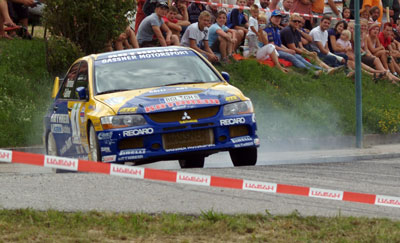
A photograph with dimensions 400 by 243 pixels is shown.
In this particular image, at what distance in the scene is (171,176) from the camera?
679 centimetres

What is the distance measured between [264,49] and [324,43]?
8.73 feet

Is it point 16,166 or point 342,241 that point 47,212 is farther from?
point 16,166

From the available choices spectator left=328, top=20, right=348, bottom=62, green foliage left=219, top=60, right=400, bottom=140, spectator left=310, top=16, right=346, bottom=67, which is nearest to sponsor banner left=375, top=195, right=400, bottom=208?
green foliage left=219, top=60, right=400, bottom=140

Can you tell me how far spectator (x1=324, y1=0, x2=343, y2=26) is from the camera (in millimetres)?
23998

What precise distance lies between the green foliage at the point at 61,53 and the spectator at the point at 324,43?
7295 millimetres

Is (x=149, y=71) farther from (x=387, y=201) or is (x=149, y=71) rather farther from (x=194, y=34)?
(x=194, y=34)

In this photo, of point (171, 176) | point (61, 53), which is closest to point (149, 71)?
point (171, 176)

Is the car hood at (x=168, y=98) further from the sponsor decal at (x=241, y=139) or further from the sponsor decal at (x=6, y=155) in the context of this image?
the sponsor decal at (x=6, y=155)

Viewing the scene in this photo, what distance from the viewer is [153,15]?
1805cm

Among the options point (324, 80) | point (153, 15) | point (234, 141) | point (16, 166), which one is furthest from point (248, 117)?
point (324, 80)

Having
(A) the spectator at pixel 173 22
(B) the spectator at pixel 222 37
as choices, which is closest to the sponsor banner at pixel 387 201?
(A) the spectator at pixel 173 22

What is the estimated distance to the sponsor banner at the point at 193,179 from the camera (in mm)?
6816

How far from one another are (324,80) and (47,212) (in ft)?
51.2

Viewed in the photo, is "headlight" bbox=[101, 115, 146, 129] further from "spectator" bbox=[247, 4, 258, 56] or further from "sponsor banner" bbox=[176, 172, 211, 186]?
"spectator" bbox=[247, 4, 258, 56]
